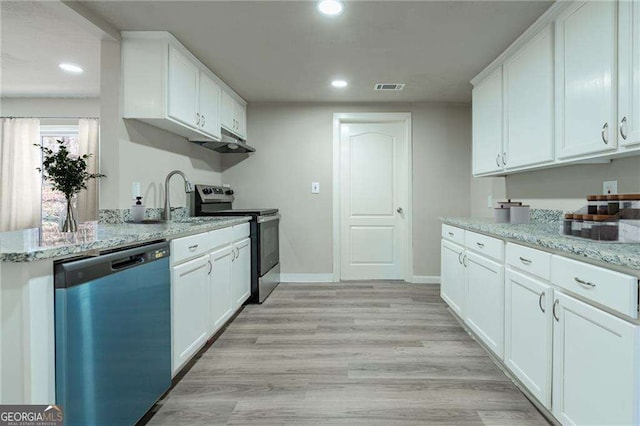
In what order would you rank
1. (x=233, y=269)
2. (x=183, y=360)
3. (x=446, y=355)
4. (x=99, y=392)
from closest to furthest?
(x=99, y=392) < (x=183, y=360) < (x=446, y=355) < (x=233, y=269)

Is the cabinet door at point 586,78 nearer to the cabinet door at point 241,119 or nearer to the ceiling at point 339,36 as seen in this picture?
the ceiling at point 339,36

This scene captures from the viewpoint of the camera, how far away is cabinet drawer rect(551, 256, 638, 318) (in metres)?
1.05

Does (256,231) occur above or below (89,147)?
below

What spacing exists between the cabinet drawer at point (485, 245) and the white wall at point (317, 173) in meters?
1.74

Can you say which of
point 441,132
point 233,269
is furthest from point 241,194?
point 441,132

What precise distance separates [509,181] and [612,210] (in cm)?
176

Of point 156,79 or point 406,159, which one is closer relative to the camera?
point 156,79

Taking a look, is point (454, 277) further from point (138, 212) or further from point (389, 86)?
point (138, 212)

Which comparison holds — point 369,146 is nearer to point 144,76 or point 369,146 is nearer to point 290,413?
point 144,76

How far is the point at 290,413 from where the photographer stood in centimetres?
166

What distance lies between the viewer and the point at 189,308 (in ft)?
6.56

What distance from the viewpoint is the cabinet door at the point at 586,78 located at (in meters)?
1.56

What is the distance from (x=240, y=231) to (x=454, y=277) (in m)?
1.88

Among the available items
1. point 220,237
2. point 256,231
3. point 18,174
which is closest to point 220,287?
point 220,237
